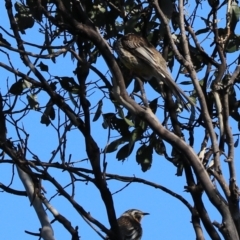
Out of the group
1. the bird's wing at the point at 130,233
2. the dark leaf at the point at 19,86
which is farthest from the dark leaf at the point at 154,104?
the bird's wing at the point at 130,233

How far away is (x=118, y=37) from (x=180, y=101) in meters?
1.31

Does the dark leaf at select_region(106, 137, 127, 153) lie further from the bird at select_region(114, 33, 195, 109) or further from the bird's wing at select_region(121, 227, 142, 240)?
the bird's wing at select_region(121, 227, 142, 240)

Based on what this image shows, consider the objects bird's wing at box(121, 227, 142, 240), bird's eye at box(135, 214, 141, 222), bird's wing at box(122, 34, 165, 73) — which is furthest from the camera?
bird's eye at box(135, 214, 141, 222)

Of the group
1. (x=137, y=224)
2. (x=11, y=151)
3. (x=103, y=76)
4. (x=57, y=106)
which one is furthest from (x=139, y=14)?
(x=137, y=224)

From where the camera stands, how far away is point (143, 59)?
7.64m

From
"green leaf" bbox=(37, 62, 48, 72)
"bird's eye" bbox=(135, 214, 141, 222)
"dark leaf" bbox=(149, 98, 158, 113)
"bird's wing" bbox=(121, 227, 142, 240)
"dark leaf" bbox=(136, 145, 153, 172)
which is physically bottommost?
"dark leaf" bbox=(136, 145, 153, 172)

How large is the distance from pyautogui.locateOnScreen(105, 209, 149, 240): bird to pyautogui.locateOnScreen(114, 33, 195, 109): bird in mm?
2837

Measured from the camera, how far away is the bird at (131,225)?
9.91 meters

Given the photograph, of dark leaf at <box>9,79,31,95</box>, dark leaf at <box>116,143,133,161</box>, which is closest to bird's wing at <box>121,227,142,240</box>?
dark leaf at <box>116,143,133,161</box>

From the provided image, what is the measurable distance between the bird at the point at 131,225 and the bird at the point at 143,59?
284 cm

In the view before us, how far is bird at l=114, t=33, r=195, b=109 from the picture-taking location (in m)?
6.66

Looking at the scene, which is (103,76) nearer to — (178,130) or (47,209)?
(178,130)

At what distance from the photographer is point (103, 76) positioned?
19.5 ft

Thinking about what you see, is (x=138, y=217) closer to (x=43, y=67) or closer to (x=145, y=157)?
(x=145, y=157)
